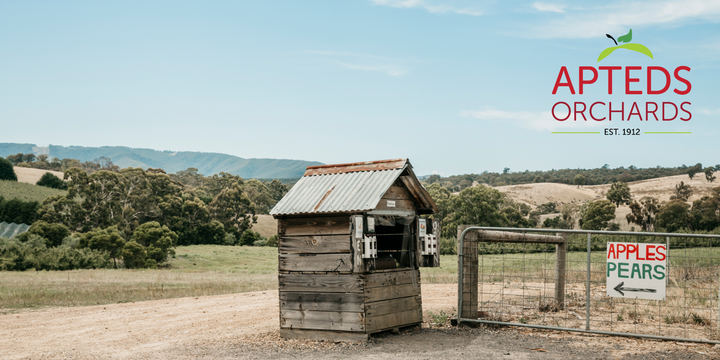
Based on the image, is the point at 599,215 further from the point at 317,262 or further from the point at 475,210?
the point at 317,262

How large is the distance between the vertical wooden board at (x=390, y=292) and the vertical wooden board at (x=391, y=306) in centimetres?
7

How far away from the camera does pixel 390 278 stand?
374 inches

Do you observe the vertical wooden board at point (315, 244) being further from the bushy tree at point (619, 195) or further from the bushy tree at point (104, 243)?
the bushy tree at point (619, 195)

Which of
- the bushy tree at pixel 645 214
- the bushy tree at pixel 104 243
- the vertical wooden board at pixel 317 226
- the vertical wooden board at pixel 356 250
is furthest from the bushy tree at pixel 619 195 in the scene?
the vertical wooden board at pixel 356 250

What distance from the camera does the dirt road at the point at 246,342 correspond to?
8281 millimetres

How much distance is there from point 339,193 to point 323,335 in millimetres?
2366

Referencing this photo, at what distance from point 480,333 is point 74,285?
63.8 feet

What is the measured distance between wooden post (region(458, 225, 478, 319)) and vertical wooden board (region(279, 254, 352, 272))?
2.40 m

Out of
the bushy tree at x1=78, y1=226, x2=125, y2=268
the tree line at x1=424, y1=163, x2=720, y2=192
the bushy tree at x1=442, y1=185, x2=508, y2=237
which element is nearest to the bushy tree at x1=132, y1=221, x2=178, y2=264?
the bushy tree at x1=78, y1=226, x2=125, y2=268

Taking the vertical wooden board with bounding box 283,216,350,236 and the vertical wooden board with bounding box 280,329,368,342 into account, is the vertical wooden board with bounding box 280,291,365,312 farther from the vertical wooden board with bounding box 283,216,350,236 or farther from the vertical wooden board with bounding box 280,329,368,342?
the vertical wooden board with bounding box 283,216,350,236

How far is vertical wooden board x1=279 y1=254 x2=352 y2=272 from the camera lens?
9031mm

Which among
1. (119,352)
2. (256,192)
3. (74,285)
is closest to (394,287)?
(119,352)

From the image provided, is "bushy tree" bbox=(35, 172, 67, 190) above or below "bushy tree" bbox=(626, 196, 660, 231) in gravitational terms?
above

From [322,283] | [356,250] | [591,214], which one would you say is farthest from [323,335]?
[591,214]
